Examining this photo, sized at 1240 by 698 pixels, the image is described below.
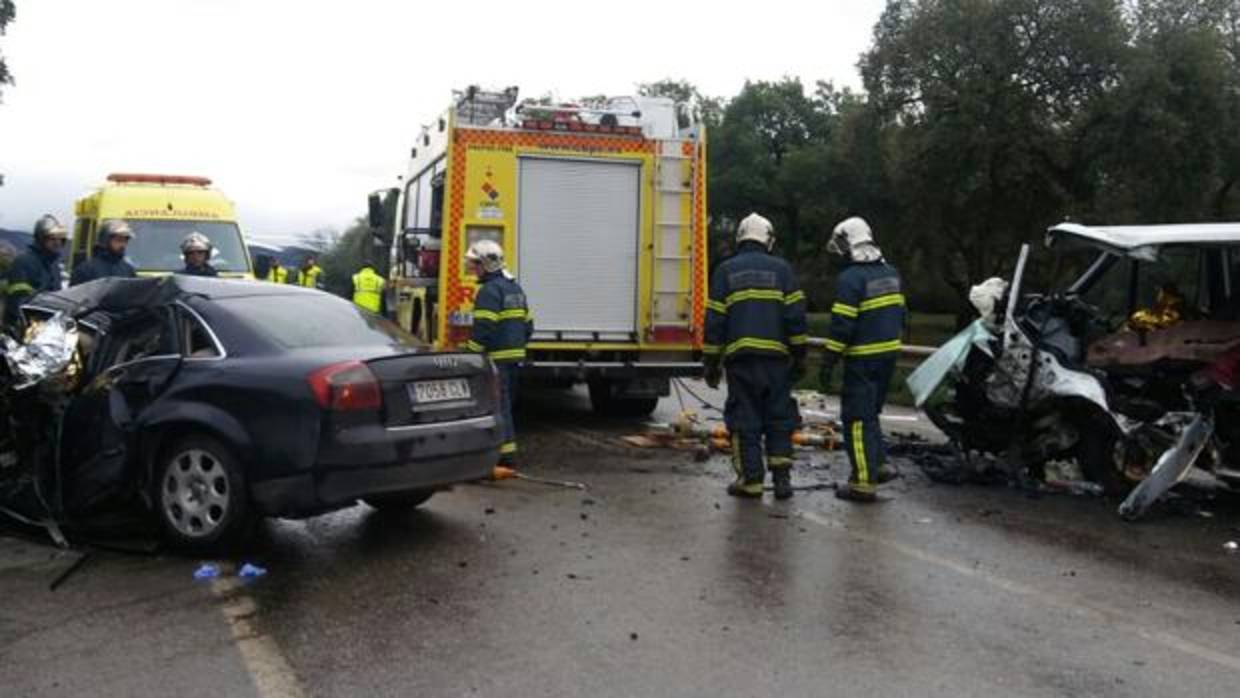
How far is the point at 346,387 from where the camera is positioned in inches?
225

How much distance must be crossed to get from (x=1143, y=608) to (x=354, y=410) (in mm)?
3773

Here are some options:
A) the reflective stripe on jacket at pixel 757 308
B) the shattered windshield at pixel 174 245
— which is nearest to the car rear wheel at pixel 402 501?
the reflective stripe on jacket at pixel 757 308

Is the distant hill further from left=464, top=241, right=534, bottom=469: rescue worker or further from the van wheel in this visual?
left=464, top=241, right=534, bottom=469: rescue worker

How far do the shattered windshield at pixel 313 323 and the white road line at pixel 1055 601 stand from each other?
9.09 ft

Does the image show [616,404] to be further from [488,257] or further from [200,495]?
[200,495]

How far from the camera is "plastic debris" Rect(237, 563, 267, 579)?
5588 mm

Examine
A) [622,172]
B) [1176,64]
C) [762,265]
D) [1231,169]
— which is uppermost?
[1176,64]

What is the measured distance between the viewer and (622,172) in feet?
36.9

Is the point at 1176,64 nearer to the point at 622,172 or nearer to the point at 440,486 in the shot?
the point at 622,172

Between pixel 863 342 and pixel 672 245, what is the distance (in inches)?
151

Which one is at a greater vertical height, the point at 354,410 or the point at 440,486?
the point at 354,410

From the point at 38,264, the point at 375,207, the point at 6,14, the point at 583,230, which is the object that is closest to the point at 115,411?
the point at 38,264

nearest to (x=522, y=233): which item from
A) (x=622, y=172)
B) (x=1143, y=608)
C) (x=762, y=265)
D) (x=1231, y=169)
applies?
(x=622, y=172)

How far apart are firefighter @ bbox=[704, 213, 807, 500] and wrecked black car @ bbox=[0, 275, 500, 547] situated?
6.07ft
